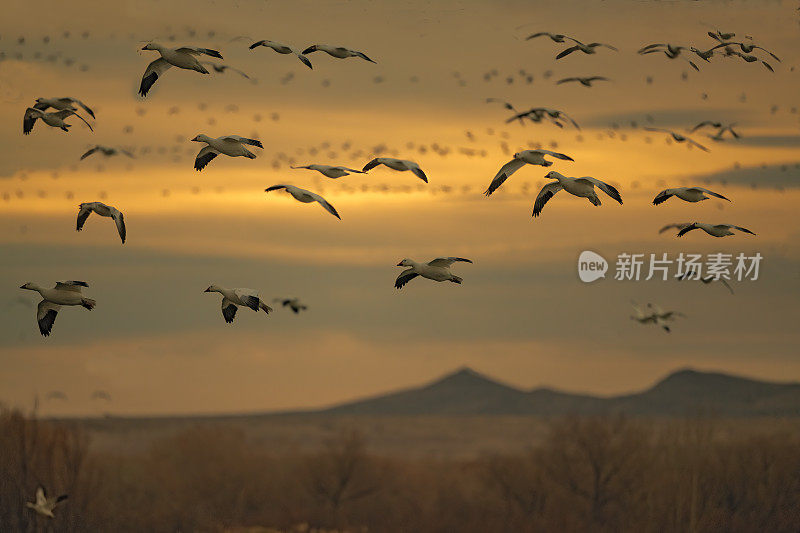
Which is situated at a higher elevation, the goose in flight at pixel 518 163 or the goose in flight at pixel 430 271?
the goose in flight at pixel 518 163

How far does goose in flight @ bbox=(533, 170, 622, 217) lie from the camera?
23.9 meters

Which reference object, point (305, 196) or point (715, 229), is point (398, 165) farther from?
point (715, 229)

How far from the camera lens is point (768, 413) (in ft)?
500

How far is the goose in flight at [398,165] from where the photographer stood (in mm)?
22125

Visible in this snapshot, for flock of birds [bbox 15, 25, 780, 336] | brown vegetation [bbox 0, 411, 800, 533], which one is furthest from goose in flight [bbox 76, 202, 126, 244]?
brown vegetation [bbox 0, 411, 800, 533]

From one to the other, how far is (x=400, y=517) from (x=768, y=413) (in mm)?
75672

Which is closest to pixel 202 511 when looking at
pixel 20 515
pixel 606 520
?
pixel 20 515

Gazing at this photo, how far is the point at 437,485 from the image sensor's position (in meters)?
97.7

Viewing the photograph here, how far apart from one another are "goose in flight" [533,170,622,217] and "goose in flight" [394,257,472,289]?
2.47 meters

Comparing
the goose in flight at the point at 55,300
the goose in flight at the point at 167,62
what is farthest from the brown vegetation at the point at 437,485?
the goose in flight at the point at 167,62

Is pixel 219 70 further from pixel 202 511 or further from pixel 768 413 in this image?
pixel 768 413

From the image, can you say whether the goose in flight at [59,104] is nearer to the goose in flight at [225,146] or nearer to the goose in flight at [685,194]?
the goose in flight at [225,146]

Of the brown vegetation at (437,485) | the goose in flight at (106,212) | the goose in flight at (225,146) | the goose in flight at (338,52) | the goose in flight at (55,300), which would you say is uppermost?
the goose in flight at (338,52)

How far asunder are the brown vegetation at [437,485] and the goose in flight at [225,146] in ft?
157
